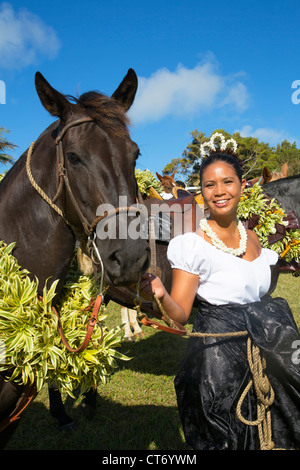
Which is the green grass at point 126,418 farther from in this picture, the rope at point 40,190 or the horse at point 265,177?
the horse at point 265,177

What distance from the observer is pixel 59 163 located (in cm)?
173

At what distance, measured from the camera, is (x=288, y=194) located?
445 cm

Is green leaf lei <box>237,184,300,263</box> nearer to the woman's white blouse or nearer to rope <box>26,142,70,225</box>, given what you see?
the woman's white blouse

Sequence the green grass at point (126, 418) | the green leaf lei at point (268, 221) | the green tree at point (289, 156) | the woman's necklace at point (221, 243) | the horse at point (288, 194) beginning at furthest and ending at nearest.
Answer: the green tree at point (289, 156) < the horse at point (288, 194) < the green leaf lei at point (268, 221) < the green grass at point (126, 418) < the woman's necklace at point (221, 243)

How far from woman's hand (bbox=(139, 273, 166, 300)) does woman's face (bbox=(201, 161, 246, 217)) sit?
0.57m

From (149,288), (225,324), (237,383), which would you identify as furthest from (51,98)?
(237,383)

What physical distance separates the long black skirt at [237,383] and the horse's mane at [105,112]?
3.87 feet

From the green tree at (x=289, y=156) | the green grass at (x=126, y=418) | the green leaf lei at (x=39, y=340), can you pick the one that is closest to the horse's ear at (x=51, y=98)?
the green leaf lei at (x=39, y=340)

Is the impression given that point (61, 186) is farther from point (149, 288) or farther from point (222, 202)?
point (222, 202)

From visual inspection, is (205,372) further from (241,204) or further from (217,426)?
(241,204)

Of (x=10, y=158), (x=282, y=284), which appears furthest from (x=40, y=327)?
(x=10, y=158)

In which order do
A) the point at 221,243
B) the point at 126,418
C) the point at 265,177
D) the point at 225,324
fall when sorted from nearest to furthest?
the point at 225,324 < the point at 221,243 < the point at 126,418 < the point at 265,177

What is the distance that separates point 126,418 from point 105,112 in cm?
312

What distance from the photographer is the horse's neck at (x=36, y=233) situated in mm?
1820
